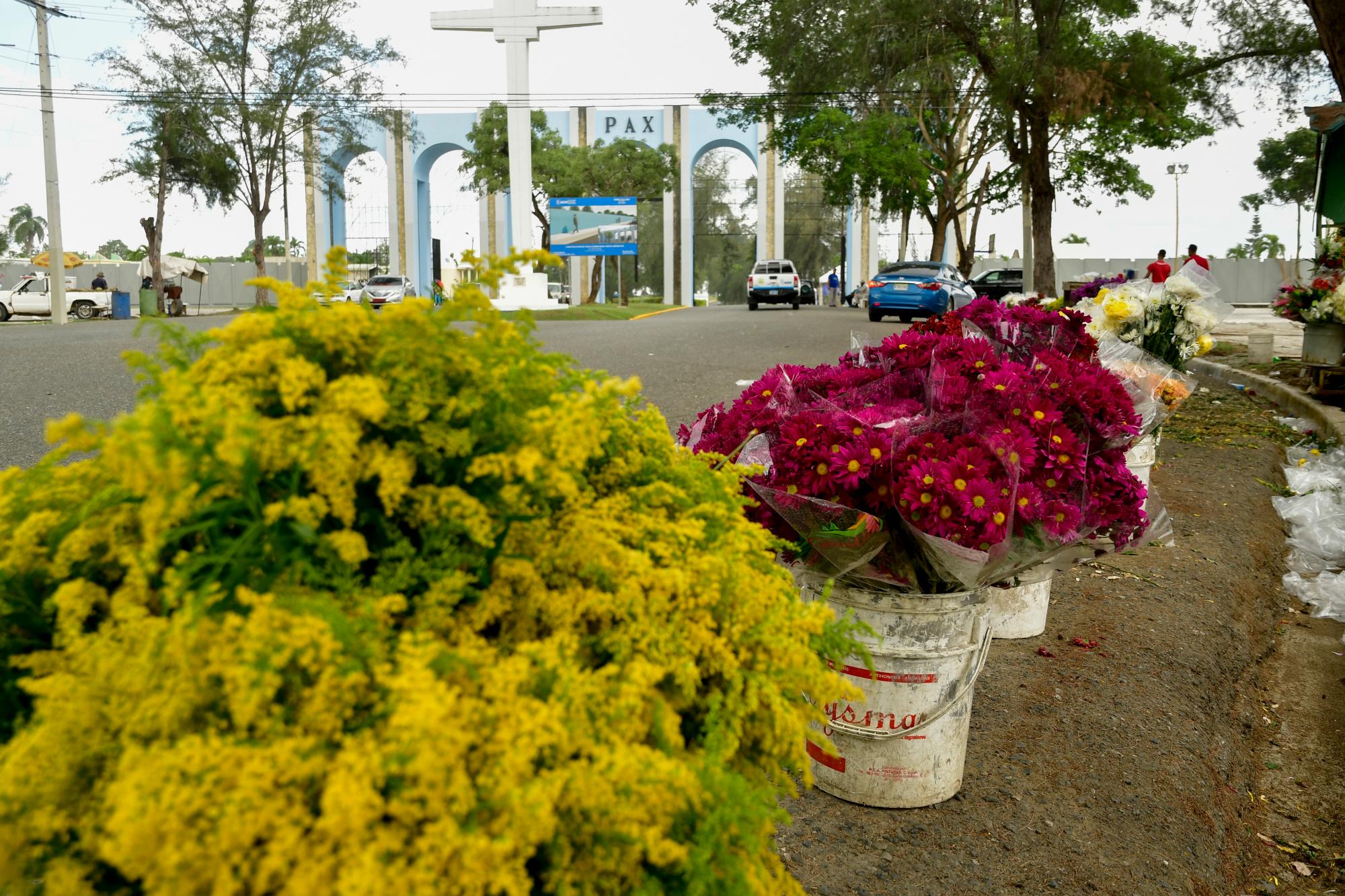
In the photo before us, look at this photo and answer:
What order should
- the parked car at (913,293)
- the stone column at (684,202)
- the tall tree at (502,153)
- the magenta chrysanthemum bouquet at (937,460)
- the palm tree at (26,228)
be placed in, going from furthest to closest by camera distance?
the palm tree at (26,228) → the stone column at (684,202) → the tall tree at (502,153) → the parked car at (913,293) → the magenta chrysanthemum bouquet at (937,460)

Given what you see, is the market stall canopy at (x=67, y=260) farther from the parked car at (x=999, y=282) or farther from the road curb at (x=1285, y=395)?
the road curb at (x=1285, y=395)

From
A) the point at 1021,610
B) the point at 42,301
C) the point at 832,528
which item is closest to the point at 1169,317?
the point at 1021,610

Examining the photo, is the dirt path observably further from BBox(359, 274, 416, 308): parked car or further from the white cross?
BBox(359, 274, 416, 308): parked car

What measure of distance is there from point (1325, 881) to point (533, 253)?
2.88 m

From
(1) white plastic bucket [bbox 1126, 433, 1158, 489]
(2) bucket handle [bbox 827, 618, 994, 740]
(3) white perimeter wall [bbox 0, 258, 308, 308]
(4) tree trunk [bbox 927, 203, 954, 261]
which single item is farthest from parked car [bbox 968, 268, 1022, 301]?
(3) white perimeter wall [bbox 0, 258, 308, 308]

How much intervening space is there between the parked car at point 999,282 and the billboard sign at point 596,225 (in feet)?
50.3

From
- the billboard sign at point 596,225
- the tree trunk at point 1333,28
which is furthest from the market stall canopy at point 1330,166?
the billboard sign at point 596,225

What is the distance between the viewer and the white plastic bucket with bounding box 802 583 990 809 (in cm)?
281

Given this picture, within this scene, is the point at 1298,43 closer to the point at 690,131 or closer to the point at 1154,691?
the point at 1154,691

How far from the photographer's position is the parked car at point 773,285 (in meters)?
36.4

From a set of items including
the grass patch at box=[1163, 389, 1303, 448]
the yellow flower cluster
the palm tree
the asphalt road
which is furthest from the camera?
the palm tree

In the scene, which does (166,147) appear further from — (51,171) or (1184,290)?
(1184,290)

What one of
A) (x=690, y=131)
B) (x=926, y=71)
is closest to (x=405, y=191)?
(x=690, y=131)

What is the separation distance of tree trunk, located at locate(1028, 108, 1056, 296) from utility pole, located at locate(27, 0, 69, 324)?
2239 centimetres
